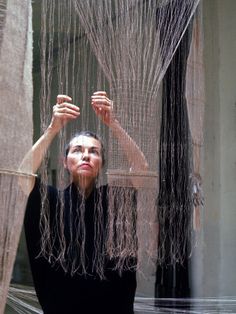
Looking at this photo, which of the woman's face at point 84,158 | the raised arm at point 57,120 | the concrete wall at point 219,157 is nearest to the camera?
the raised arm at point 57,120

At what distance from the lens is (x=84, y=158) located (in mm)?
1197

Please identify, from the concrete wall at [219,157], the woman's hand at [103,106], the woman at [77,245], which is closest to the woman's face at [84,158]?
the woman at [77,245]

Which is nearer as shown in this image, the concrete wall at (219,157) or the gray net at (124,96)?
the gray net at (124,96)

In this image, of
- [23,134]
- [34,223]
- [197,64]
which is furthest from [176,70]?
[23,134]

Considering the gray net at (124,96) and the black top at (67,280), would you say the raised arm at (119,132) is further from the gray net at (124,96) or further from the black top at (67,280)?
the black top at (67,280)

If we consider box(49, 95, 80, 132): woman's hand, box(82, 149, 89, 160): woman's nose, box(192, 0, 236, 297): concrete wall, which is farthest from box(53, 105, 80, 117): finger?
box(192, 0, 236, 297): concrete wall

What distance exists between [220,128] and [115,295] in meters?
1.35

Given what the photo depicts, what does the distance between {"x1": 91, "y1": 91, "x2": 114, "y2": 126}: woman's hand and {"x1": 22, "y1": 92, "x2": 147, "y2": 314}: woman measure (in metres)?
0.11

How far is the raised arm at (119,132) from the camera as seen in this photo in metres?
1.10

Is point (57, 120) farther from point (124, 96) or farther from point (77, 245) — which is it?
point (77, 245)

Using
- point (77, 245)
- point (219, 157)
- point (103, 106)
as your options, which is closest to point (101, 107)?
point (103, 106)

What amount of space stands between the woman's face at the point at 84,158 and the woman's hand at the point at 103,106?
0.11m

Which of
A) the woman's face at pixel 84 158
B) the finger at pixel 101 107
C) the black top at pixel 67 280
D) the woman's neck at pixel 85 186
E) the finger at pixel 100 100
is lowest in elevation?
the black top at pixel 67 280

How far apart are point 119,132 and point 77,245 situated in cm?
26
